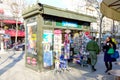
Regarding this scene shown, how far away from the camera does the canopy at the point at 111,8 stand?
485 centimetres

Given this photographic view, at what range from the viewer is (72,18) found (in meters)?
9.20

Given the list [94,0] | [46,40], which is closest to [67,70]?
[46,40]

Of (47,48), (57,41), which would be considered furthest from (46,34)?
(57,41)

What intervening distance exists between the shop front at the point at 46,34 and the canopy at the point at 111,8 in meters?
3.10

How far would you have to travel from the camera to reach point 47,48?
8.20 meters

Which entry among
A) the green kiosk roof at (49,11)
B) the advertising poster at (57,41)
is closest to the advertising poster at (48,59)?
the advertising poster at (57,41)

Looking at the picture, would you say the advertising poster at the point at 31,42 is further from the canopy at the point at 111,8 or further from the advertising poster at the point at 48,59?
the canopy at the point at 111,8

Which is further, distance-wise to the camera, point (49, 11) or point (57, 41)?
point (57, 41)

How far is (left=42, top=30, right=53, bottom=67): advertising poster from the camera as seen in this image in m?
8.07

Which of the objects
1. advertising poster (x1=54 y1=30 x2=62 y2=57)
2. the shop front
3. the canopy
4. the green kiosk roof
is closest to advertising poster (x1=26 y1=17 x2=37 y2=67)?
the shop front

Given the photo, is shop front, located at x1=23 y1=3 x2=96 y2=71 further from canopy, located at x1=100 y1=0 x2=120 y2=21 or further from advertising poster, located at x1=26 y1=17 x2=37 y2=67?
canopy, located at x1=100 y1=0 x2=120 y2=21

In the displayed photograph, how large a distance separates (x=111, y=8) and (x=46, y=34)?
3654mm

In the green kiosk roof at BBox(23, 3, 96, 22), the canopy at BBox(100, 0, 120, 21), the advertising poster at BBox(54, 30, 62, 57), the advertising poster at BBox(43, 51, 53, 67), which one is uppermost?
the green kiosk roof at BBox(23, 3, 96, 22)

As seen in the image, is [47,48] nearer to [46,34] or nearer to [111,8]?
[46,34]
